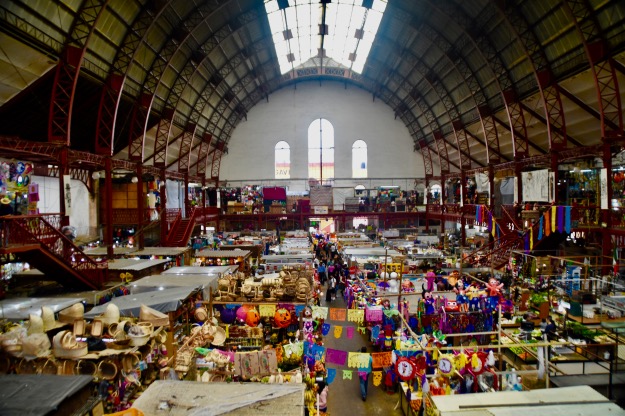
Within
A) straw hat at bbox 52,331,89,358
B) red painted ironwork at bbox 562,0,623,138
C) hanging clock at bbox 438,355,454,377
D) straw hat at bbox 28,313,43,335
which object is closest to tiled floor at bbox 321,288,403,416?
hanging clock at bbox 438,355,454,377

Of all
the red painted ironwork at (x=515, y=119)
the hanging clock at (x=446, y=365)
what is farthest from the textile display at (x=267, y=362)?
the red painted ironwork at (x=515, y=119)

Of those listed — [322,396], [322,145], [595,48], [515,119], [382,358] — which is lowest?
[322,396]

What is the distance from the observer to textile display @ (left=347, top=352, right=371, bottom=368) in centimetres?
792

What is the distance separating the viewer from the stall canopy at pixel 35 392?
3.39m

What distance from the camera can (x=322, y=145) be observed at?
34438 millimetres

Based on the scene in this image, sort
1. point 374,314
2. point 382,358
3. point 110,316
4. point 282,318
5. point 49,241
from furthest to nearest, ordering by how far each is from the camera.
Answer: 1. point 374,314
2. point 49,241
3. point 282,318
4. point 382,358
5. point 110,316

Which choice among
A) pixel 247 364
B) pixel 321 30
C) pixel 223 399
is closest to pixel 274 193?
pixel 321 30

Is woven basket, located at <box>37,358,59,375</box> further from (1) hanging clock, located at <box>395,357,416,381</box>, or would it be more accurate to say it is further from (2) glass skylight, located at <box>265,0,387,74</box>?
(2) glass skylight, located at <box>265,0,387,74</box>

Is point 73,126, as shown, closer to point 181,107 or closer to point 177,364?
point 181,107

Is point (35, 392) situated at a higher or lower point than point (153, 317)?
higher

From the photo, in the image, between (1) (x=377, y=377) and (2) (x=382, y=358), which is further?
(1) (x=377, y=377)

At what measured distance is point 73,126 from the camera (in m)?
17.7

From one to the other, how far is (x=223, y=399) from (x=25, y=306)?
6801 millimetres

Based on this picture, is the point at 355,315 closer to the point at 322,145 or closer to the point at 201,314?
the point at 201,314
